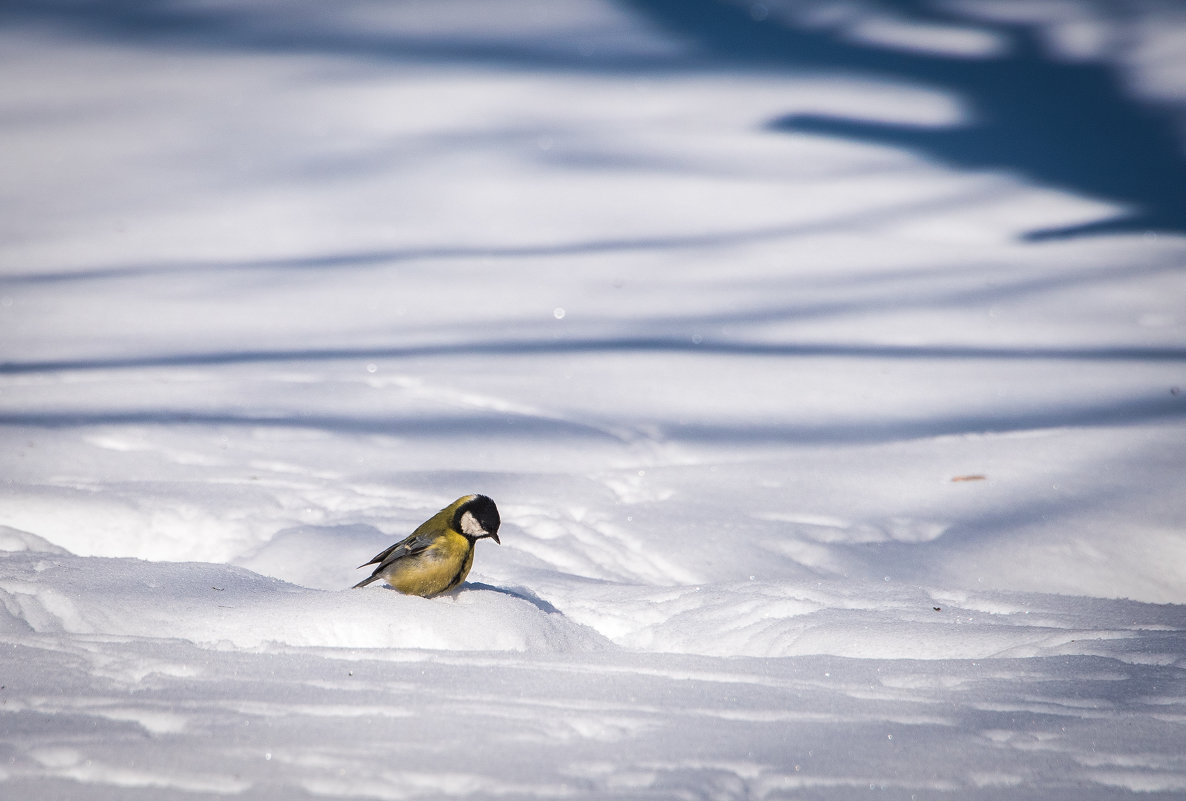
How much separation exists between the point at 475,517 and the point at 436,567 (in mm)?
173

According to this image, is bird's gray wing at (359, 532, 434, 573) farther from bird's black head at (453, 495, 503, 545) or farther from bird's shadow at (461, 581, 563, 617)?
bird's shadow at (461, 581, 563, 617)

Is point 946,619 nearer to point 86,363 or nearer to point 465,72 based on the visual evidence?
point 86,363

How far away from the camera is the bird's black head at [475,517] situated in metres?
2.78

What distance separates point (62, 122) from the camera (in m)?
9.41

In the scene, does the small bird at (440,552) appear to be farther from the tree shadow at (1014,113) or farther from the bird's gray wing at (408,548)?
the tree shadow at (1014,113)

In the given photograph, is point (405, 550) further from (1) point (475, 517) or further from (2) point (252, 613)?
(2) point (252, 613)

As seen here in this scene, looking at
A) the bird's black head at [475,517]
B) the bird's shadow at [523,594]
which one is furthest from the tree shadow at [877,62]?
the bird's black head at [475,517]

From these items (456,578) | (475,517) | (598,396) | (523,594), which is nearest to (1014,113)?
(598,396)

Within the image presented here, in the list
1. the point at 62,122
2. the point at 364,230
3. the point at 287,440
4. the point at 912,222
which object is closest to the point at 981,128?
the point at 912,222

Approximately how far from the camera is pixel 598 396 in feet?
17.8

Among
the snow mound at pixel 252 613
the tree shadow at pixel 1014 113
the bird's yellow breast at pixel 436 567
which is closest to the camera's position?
the snow mound at pixel 252 613

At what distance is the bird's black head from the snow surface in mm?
185

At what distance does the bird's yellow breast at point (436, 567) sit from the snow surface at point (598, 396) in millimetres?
61

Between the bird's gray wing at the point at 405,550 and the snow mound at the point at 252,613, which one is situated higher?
the bird's gray wing at the point at 405,550
